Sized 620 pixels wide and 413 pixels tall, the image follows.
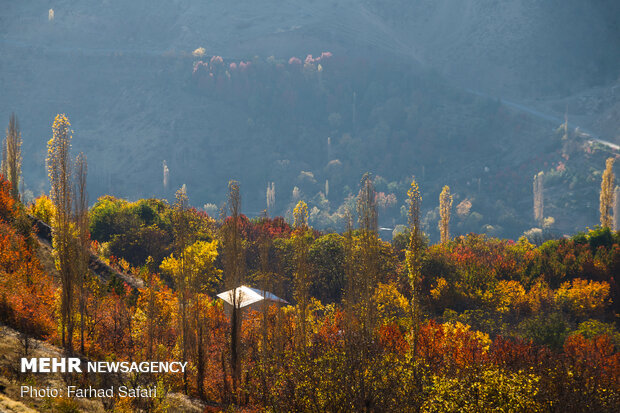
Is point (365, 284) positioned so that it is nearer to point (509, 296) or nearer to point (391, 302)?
point (391, 302)

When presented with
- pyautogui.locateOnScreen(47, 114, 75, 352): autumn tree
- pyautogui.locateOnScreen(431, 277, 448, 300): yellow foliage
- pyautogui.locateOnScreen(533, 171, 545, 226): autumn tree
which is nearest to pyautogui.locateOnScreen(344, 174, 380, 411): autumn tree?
pyautogui.locateOnScreen(431, 277, 448, 300): yellow foliage

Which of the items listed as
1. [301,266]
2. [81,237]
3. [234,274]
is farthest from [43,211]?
[301,266]

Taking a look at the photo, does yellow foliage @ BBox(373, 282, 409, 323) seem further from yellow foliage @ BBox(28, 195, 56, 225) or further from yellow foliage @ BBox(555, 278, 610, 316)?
yellow foliage @ BBox(28, 195, 56, 225)

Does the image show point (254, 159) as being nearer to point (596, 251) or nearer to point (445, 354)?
point (596, 251)

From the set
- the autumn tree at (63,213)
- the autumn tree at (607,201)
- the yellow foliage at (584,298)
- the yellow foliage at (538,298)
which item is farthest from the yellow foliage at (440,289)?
the autumn tree at (607,201)

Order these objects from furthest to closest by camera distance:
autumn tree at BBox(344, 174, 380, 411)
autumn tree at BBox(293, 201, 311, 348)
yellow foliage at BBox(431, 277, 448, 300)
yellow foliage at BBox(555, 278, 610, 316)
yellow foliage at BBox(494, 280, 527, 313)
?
yellow foliage at BBox(431, 277, 448, 300), yellow foliage at BBox(494, 280, 527, 313), yellow foliage at BBox(555, 278, 610, 316), autumn tree at BBox(293, 201, 311, 348), autumn tree at BBox(344, 174, 380, 411)

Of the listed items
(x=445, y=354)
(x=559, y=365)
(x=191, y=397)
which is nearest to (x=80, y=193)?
(x=191, y=397)

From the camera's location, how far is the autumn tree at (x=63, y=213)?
19.7 meters

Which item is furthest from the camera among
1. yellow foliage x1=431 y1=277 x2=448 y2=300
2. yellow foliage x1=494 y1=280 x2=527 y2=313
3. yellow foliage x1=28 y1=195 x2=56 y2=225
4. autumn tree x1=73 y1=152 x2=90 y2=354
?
yellow foliage x1=431 y1=277 x2=448 y2=300

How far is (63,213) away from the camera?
2058cm

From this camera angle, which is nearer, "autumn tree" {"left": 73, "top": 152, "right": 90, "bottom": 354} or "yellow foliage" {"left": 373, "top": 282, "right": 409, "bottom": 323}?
"autumn tree" {"left": 73, "top": 152, "right": 90, "bottom": 354}

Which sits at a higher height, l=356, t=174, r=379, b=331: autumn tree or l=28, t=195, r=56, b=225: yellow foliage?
l=28, t=195, r=56, b=225: yellow foliage

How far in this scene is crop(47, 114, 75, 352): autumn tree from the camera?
776 inches

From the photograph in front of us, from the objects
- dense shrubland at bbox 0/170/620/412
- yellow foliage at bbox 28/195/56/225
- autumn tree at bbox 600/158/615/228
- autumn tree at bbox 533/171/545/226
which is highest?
autumn tree at bbox 533/171/545/226
